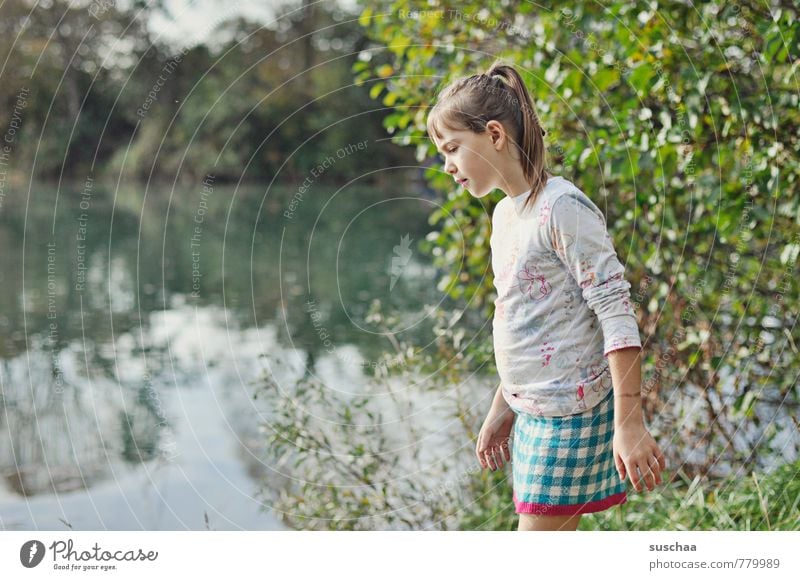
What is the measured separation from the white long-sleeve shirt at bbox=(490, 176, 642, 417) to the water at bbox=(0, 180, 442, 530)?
92 cm

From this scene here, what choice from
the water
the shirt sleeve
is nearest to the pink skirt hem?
the shirt sleeve

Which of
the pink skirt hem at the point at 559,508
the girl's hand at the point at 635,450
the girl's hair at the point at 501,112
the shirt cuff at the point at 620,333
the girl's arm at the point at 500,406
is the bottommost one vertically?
the pink skirt hem at the point at 559,508

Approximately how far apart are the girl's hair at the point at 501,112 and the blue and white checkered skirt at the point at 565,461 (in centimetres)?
46

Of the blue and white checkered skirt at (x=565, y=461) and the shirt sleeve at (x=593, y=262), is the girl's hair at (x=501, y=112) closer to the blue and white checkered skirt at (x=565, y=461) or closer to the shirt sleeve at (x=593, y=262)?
the shirt sleeve at (x=593, y=262)

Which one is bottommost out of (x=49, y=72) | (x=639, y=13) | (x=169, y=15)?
(x=639, y=13)

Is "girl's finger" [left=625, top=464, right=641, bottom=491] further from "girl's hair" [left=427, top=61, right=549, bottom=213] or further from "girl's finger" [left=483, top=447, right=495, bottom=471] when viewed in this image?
"girl's hair" [left=427, top=61, right=549, bottom=213]

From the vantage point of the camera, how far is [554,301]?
1.80m

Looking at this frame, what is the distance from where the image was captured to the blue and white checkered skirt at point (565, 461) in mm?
1822

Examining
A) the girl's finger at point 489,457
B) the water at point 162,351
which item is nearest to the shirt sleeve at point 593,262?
the girl's finger at point 489,457

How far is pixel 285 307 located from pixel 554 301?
5601 millimetres

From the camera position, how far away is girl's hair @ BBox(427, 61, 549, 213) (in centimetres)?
187

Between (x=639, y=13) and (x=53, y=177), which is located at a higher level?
(x=53, y=177)
